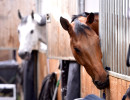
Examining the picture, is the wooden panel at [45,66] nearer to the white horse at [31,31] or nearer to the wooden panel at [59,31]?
the white horse at [31,31]

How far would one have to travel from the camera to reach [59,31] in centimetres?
394

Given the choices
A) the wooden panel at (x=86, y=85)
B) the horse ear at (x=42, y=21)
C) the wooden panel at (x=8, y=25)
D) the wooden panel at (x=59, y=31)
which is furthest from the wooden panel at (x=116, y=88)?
the wooden panel at (x=8, y=25)

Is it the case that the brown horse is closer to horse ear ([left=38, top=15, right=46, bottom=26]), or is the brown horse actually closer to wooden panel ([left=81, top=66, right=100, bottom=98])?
wooden panel ([left=81, top=66, right=100, bottom=98])

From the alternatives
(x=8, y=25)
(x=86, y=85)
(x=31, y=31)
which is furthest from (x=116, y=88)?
(x=8, y=25)

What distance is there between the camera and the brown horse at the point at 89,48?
2.61 meters

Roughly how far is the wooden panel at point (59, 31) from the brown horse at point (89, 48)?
0.84 meters

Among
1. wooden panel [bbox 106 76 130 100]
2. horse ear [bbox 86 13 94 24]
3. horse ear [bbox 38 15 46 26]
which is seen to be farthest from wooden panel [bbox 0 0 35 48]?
wooden panel [bbox 106 76 130 100]

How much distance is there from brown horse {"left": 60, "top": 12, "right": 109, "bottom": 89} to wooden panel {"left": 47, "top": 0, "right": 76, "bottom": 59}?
84 centimetres

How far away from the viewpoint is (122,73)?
2.38 metres

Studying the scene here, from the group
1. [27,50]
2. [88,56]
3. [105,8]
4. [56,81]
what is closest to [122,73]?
[88,56]

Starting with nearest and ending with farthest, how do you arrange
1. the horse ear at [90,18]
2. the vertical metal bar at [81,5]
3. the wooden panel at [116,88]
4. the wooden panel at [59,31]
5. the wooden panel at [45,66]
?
the wooden panel at [116,88] < the horse ear at [90,18] < the vertical metal bar at [81,5] < the wooden panel at [59,31] < the wooden panel at [45,66]

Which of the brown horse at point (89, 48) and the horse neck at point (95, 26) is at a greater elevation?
the horse neck at point (95, 26)

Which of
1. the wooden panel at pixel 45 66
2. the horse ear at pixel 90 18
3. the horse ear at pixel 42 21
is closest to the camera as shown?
the horse ear at pixel 90 18

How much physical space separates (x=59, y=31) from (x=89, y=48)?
132cm
